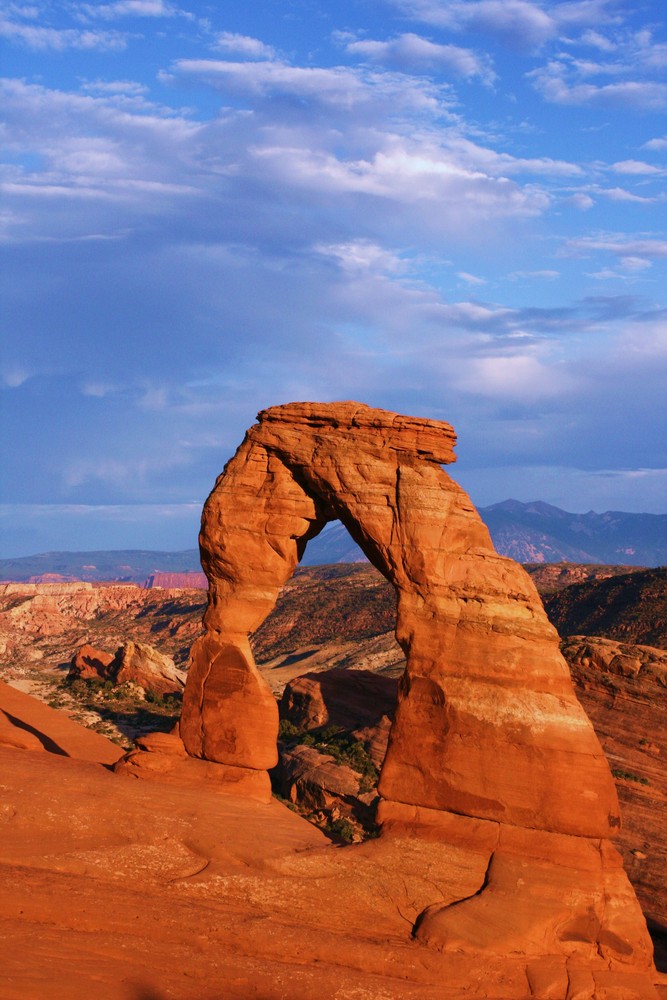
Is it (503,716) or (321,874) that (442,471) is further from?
(321,874)

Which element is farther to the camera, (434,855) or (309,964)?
(434,855)

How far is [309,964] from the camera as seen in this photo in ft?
36.3

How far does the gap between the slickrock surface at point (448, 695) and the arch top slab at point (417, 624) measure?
2 cm

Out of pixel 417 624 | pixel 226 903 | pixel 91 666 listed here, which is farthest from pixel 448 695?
pixel 91 666

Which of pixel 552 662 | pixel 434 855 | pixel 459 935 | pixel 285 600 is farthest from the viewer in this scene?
pixel 285 600

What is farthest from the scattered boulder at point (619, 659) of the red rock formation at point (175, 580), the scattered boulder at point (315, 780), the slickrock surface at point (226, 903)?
the red rock formation at point (175, 580)

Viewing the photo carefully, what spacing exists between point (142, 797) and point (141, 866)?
1.63m

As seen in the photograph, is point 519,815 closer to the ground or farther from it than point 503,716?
closer to the ground

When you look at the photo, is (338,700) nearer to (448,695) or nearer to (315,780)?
(315,780)

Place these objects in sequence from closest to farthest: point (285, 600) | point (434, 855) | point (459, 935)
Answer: point (459, 935), point (434, 855), point (285, 600)

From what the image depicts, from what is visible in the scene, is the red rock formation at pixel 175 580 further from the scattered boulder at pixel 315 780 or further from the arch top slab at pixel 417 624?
the arch top slab at pixel 417 624

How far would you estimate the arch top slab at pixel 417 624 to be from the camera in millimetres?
13945

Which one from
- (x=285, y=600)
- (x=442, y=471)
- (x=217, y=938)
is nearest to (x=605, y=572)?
(x=285, y=600)

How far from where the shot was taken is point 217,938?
11070mm
